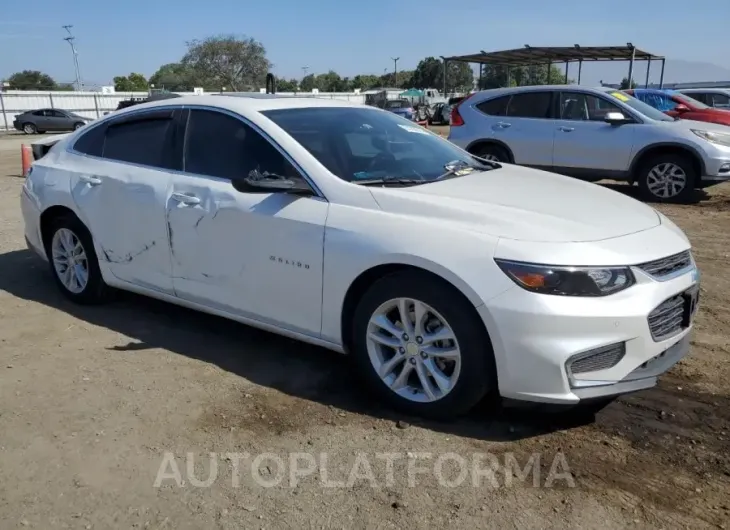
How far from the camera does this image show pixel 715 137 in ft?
31.9

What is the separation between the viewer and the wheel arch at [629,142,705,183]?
9.65 meters

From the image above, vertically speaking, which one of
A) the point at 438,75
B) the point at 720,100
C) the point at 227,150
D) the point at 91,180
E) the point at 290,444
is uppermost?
the point at 438,75

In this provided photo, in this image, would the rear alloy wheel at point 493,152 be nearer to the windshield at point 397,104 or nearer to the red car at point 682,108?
the red car at point 682,108

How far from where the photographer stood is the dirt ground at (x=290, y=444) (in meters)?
2.77

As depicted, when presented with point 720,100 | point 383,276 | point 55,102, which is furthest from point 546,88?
point 55,102

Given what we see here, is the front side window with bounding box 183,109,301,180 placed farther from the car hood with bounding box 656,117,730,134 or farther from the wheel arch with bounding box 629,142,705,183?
the car hood with bounding box 656,117,730,134

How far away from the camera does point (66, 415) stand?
359 cm

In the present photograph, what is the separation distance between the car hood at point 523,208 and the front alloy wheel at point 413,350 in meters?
0.49

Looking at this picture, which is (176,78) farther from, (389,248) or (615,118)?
(389,248)

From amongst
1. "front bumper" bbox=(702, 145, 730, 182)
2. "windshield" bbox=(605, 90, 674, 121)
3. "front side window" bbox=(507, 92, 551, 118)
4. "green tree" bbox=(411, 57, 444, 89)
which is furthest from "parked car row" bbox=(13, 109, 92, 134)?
"green tree" bbox=(411, 57, 444, 89)

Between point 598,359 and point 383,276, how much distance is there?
1118mm

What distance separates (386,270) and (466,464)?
103 cm

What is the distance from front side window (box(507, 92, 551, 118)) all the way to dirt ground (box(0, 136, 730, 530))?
692 centimetres

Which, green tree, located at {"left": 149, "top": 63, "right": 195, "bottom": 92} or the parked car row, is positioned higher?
green tree, located at {"left": 149, "top": 63, "right": 195, "bottom": 92}
